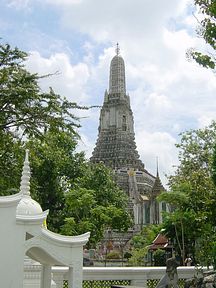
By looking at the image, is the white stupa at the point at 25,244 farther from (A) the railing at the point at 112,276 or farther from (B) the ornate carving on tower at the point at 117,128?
(B) the ornate carving on tower at the point at 117,128

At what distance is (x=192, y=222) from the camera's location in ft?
66.8

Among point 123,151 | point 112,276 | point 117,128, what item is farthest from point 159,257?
point 117,128

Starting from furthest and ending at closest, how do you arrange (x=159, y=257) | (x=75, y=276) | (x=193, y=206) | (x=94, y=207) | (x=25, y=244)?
(x=94, y=207) → (x=159, y=257) → (x=193, y=206) → (x=75, y=276) → (x=25, y=244)

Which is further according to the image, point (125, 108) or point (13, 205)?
point (125, 108)

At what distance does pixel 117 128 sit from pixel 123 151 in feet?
14.1

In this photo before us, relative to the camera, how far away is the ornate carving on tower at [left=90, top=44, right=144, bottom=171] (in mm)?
65688

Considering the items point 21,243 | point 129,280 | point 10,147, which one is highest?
point 10,147

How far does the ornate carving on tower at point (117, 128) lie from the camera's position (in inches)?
2586

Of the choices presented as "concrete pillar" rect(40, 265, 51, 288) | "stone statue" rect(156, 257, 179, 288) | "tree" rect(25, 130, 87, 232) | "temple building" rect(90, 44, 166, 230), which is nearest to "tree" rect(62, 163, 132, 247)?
"tree" rect(25, 130, 87, 232)

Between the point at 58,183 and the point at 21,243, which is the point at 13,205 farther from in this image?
the point at 58,183

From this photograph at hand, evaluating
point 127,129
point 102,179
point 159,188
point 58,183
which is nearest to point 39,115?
point 58,183

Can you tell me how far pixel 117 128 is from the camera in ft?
224

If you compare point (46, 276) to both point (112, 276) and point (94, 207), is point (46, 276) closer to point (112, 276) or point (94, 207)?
point (112, 276)

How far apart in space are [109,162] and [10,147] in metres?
47.1
